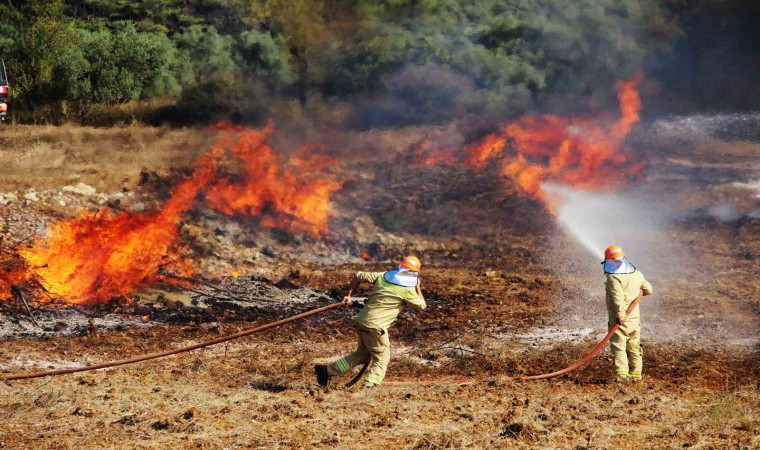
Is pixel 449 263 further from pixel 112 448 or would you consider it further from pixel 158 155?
pixel 112 448

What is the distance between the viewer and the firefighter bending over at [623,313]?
367 inches

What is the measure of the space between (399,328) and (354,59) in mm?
13708

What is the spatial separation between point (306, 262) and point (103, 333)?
17.5 ft

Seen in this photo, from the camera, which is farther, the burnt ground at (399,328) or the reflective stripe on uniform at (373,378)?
the reflective stripe on uniform at (373,378)

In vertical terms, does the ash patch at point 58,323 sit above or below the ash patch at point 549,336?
below

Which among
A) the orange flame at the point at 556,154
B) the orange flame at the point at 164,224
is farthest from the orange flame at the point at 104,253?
the orange flame at the point at 556,154

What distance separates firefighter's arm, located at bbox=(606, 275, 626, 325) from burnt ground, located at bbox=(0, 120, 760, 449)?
33.2 inches

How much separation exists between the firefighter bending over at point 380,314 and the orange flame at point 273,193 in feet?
26.4

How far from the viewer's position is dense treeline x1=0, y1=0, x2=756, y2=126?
2230 cm

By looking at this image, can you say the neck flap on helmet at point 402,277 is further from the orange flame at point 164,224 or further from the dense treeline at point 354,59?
the dense treeline at point 354,59

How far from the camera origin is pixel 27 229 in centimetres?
1453

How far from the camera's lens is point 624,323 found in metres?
9.37

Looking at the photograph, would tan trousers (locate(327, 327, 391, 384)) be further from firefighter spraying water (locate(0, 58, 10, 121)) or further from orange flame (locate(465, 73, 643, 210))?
firefighter spraying water (locate(0, 58, 10, 121))

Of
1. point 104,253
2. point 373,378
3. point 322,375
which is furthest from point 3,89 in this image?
point 373,378
